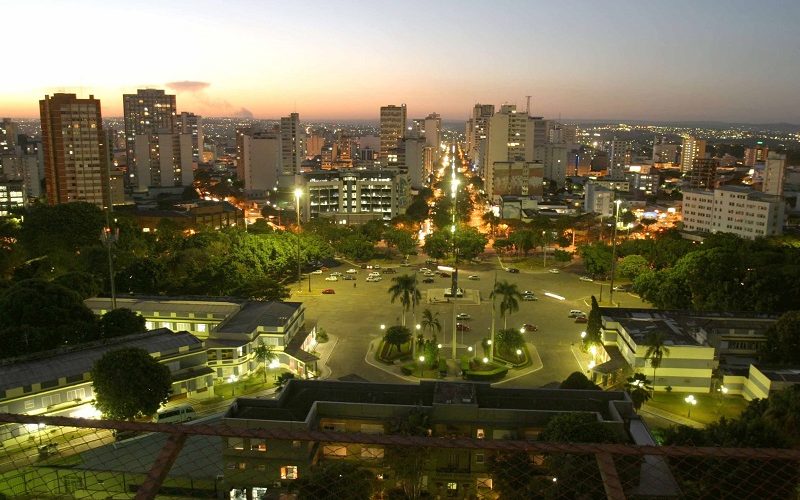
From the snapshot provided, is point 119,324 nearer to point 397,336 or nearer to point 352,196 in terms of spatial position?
point 397,336

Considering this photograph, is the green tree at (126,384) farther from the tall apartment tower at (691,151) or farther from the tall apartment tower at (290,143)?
the tall apartment tower at (691,151)

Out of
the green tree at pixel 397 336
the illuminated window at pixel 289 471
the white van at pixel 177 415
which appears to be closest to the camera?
the illuminated window at pixel 289 471

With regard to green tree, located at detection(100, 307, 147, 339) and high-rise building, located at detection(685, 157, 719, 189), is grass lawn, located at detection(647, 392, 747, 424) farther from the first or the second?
high-rise building, located at detection(685, 157, 719, 189)

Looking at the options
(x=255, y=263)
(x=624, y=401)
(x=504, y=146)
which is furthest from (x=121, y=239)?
(x=504, y=146)

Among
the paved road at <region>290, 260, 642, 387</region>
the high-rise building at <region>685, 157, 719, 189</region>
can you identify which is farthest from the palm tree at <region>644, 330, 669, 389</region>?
the high-rise building at <region>685, 157, 719, 189</region>

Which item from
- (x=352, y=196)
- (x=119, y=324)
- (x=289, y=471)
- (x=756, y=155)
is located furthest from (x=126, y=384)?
(x=756, y=155)

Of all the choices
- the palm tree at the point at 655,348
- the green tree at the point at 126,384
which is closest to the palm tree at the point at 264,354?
the green tree at the point at 126,384
